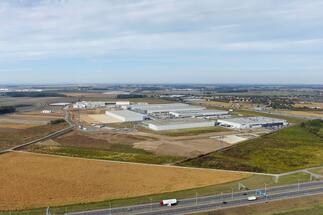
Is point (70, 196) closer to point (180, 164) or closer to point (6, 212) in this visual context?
point (6, 212)

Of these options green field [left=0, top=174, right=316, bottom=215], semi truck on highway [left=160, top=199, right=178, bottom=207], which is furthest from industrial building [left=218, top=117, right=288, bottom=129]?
semi truck on highway [left=160, top=199, right=178, bottom=207]

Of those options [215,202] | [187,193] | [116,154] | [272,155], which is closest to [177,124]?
[116,154]

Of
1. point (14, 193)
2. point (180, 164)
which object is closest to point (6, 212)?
point (14, 193)

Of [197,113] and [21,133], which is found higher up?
[197,113]

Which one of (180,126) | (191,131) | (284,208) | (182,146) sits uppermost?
(180,126)

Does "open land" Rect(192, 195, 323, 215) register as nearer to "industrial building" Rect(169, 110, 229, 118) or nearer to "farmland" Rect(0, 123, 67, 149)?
"farmland" Rect(0, 123, 67, 149)

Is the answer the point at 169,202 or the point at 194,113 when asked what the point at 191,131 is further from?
the point at 169,202

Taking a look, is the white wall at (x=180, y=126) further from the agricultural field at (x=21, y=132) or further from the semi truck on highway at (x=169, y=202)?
the semi truck on highway at (x=169, y=202)
